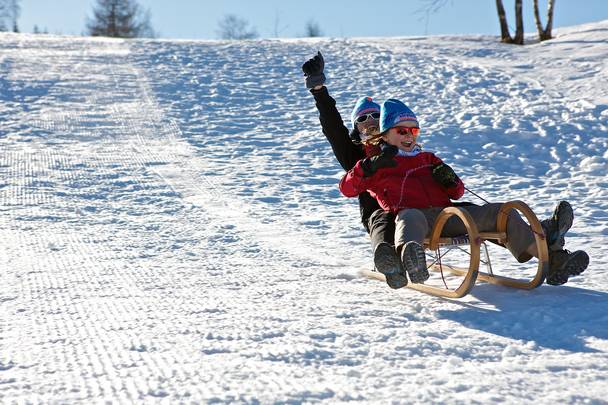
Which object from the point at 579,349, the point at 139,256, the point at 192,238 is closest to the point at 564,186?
the point at 192,238

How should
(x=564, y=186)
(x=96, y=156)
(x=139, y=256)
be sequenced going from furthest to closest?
(x=96, y=156) → (x=564, y=186) → (x=139, y=256)

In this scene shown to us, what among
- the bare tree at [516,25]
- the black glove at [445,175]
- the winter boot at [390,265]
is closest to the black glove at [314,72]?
the black glove at [445,175]

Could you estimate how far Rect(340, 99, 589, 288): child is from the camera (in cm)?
328

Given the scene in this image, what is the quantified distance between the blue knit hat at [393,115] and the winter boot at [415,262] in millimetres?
882

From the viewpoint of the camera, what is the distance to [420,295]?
3.46m

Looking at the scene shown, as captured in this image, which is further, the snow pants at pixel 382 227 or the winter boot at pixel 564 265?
the snow pants at pixel 382 227

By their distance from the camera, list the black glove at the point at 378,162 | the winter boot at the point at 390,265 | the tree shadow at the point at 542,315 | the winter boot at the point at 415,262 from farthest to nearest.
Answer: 1. the black glove at the point at 378,162
2. the winter boot at the point at 390,265
3. the winter boot at the point at 415,262
4. the tree shadow at the point at 542,315

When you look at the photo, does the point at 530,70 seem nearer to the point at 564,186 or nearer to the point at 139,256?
the point at 564,186

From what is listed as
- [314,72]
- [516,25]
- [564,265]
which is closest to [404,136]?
[314,72]

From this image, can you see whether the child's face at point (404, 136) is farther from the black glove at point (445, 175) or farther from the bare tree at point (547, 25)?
the bare tree at point (547, 25)

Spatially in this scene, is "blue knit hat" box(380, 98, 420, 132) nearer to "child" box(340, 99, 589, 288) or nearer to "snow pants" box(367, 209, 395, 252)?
"child" box(340, 99, 589, 288)

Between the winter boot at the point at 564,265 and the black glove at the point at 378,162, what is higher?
the black glove at the point at 378,162

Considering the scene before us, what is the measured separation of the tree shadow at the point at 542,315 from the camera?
2.69m

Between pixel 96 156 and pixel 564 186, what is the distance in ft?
16.1
